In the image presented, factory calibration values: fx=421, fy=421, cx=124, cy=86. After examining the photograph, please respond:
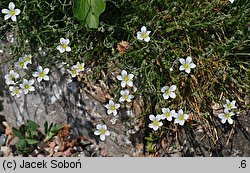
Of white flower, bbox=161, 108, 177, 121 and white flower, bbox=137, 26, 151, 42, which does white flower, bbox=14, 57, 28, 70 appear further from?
white flower, bbox=161, 108, 177, 121

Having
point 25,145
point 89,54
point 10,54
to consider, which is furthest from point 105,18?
point 25,145

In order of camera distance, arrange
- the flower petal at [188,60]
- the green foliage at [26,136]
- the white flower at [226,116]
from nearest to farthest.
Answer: the flower petal at [188,60] → the white flower at [226,116] → the green foliage at [26,136]

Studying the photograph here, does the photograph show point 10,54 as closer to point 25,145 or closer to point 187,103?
point 25,145

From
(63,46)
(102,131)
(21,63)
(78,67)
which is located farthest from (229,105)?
(21,63)

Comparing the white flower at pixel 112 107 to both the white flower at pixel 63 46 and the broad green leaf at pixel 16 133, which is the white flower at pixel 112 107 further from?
the broad green leaf at pixel 16 133

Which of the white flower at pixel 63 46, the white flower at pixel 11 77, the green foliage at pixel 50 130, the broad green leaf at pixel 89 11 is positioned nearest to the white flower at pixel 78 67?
the white flower at pixel 63 46

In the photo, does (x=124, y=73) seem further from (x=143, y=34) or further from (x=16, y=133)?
(x=16, y=133)

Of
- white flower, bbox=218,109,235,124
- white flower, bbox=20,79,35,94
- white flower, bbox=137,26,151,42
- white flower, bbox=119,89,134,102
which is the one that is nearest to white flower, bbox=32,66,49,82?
white flower, bbox=20,79,35,94
